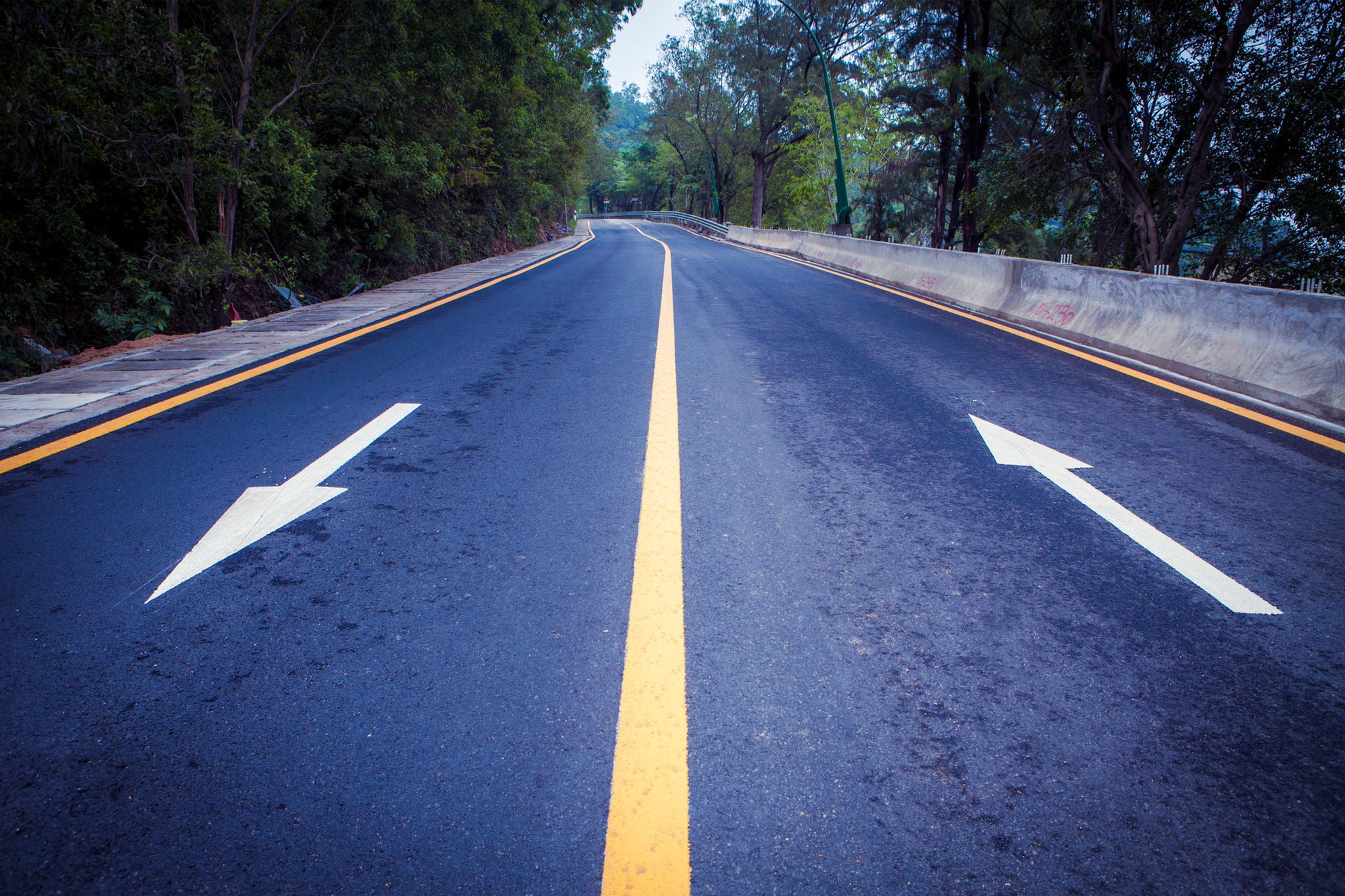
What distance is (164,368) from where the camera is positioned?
21.4 ft

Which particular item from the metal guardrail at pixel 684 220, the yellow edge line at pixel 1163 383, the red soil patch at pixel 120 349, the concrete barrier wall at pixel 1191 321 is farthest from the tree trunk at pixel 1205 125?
the metal guardrail at pixel 684 220

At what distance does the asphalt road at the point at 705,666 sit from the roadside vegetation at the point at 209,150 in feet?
18.1

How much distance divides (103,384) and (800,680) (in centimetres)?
627

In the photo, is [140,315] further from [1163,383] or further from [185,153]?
[1163,383]

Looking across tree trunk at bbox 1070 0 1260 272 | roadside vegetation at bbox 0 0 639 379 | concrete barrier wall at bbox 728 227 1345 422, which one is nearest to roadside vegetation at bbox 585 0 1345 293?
tree trunk at bbox 1070 0 1260 272

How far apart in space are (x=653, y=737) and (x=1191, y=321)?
22.5 ft

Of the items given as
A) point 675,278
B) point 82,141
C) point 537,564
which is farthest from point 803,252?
point 537,564

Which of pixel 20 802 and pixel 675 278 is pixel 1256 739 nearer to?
pixel 20 802

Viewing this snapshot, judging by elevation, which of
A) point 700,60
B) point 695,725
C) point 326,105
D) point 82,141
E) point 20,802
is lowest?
point 20,802

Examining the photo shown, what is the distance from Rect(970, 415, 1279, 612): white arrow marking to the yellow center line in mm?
2034

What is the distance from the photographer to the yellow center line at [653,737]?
1.62 metres

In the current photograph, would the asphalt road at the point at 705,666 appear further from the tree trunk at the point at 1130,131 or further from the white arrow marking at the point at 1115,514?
the tree trunk at the point at 1130,131

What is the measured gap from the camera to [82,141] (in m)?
7.60

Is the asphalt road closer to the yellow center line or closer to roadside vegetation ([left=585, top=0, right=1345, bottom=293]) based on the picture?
the yellow center line
